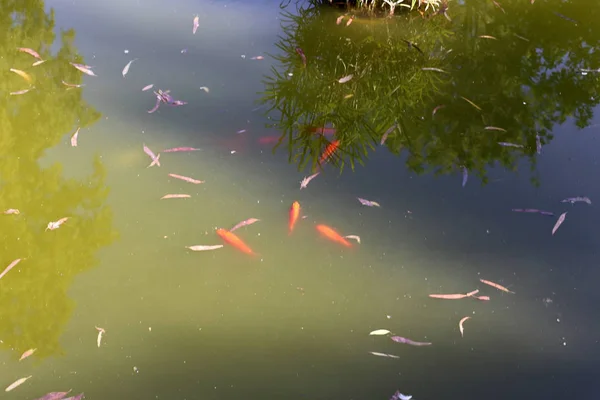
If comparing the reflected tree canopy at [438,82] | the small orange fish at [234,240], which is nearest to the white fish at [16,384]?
the small orange fish at [234,240]

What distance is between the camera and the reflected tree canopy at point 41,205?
5.56 feet

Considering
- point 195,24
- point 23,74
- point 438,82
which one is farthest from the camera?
point 195,24

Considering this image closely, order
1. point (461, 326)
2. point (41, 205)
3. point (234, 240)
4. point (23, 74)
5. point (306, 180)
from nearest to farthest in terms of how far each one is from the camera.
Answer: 1. point (461, 326)
2. point (234, 240)
3. point (41, 205)
4. point (306, 180)
5. point (23, 74)

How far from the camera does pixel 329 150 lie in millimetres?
2352

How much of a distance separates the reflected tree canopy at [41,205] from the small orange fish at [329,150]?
88 centimetres

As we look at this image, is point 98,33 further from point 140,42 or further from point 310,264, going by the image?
point 310,264

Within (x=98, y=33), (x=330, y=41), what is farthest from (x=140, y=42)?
(x=330, y=41)

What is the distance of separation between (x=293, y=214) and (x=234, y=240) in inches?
9.8

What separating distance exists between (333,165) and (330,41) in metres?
1.17

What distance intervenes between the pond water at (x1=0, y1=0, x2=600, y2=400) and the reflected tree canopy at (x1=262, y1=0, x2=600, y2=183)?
1cm

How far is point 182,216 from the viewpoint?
1997 mm

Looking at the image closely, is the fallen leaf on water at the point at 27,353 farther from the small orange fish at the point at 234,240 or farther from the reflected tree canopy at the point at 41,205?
the small orange fish at the point at 234,240

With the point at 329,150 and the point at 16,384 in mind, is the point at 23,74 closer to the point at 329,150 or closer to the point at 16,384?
the point at 329,150

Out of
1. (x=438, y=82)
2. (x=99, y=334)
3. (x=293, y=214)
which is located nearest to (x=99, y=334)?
(x=99, y=334)
